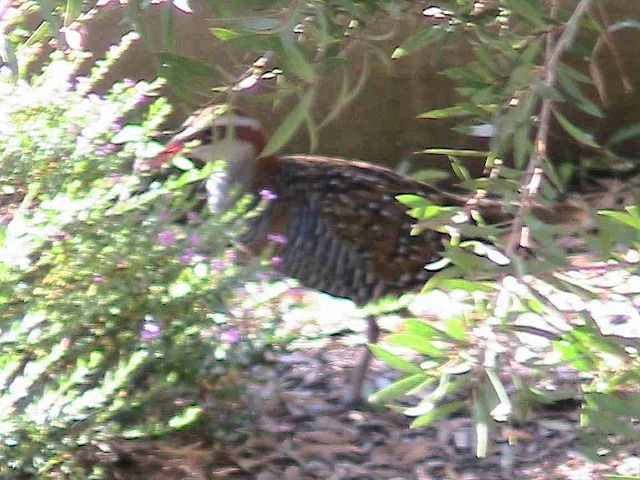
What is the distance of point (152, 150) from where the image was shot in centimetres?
272

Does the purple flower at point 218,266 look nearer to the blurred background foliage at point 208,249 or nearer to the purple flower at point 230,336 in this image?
the blurred background foliage at point 208,249

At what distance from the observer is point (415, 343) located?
125 cm

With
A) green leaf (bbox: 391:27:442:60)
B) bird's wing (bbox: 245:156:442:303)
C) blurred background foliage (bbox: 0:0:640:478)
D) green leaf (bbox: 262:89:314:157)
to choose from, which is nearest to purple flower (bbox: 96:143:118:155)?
blurred background foliage (bbox: 0:0:640:478)

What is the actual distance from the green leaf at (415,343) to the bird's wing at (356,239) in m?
2.08

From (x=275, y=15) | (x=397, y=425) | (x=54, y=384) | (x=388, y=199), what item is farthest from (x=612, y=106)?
(x=275, y=15)

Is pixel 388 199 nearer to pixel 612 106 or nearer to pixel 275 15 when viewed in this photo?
pixel 275 15

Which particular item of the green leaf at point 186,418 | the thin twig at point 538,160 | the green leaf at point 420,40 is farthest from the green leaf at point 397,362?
the green leaf at point 186,418

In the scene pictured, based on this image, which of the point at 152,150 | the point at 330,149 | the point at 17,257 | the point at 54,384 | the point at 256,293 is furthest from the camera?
the point at 330,149

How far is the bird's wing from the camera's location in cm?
339

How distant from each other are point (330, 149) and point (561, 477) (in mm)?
2799

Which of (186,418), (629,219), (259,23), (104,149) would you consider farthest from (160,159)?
(629,219)

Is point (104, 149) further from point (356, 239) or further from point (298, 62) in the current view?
point (298, 62)

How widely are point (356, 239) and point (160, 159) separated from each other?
2.67ft

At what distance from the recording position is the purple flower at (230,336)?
9.14 ft
